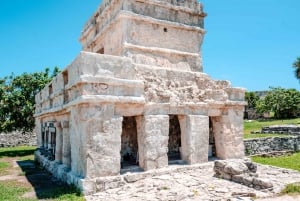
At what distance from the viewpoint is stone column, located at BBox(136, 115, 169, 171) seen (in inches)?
350

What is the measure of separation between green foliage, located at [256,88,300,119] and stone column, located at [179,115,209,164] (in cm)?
2960

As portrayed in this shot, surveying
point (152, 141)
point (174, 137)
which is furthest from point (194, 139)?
point (174, 137)

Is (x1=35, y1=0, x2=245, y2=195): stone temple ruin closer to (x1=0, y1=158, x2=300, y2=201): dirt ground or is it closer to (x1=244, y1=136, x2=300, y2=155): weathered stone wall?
(x1=0, y1=158, x2=300, y2=201): dirt ground

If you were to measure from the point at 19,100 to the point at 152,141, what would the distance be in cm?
1305

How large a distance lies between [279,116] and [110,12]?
32547 millimetres

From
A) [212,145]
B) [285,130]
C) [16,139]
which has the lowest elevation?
[16,139]

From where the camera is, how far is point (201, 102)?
33.7ft

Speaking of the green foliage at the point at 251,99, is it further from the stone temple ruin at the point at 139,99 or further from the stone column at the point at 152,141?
A: the stone column at the point at 152,141

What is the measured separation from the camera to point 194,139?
9.91m

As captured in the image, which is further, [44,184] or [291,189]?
[44,184]

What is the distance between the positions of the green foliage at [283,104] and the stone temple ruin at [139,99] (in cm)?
2778

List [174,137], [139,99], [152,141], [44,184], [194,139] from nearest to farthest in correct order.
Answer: [139,99]
[152,141]
[44,184]
[194,139]
[174,137]

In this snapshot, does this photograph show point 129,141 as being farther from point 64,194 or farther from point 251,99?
point 251,99

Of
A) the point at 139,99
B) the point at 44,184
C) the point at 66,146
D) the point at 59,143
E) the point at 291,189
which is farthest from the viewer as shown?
the point at 59,143
